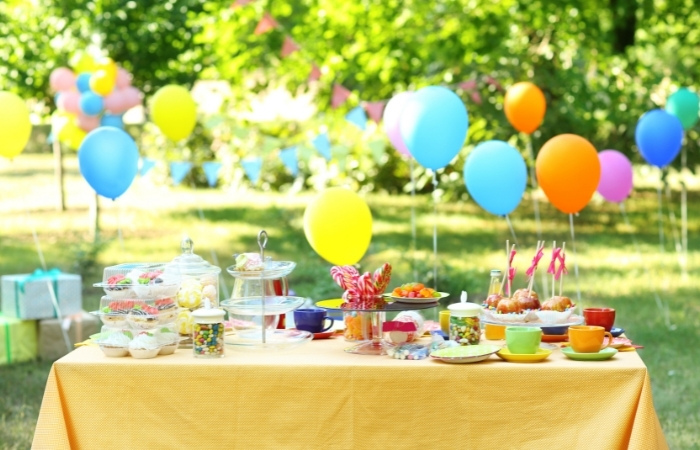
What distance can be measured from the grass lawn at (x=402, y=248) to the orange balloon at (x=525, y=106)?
157 cm

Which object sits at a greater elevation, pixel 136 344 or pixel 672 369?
pixel 136 344

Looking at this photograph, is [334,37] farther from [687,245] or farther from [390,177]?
[687,245]

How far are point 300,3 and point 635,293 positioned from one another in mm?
5217

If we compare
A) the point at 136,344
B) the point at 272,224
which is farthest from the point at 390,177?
the point at 136,344

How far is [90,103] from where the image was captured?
7.55 m

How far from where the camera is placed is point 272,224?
11672mm

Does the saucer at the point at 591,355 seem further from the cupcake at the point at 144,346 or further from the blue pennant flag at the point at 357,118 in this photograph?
the blue pennant flag at the point at 357,118

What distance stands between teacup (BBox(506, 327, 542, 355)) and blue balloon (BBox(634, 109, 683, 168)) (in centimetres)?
394

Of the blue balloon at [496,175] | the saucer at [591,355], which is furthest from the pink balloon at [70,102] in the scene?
the saucer at [591,355]

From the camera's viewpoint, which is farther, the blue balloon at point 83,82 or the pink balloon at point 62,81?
the pink balloon at point 62,81

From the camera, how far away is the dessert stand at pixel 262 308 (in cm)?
308

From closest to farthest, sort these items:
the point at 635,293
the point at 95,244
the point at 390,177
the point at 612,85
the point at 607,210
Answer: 1. the point at 635,293
2. the point at 95,244
3. the point at 612,85
4. the point at 607,210
5. the point at 390,177

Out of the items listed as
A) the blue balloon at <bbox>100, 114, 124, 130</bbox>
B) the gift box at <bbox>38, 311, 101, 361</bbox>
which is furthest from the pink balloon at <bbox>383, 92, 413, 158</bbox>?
the blue balloon at <bbox>100, 114, 124, 130</bbox>

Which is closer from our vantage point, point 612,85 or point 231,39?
point 612,85
